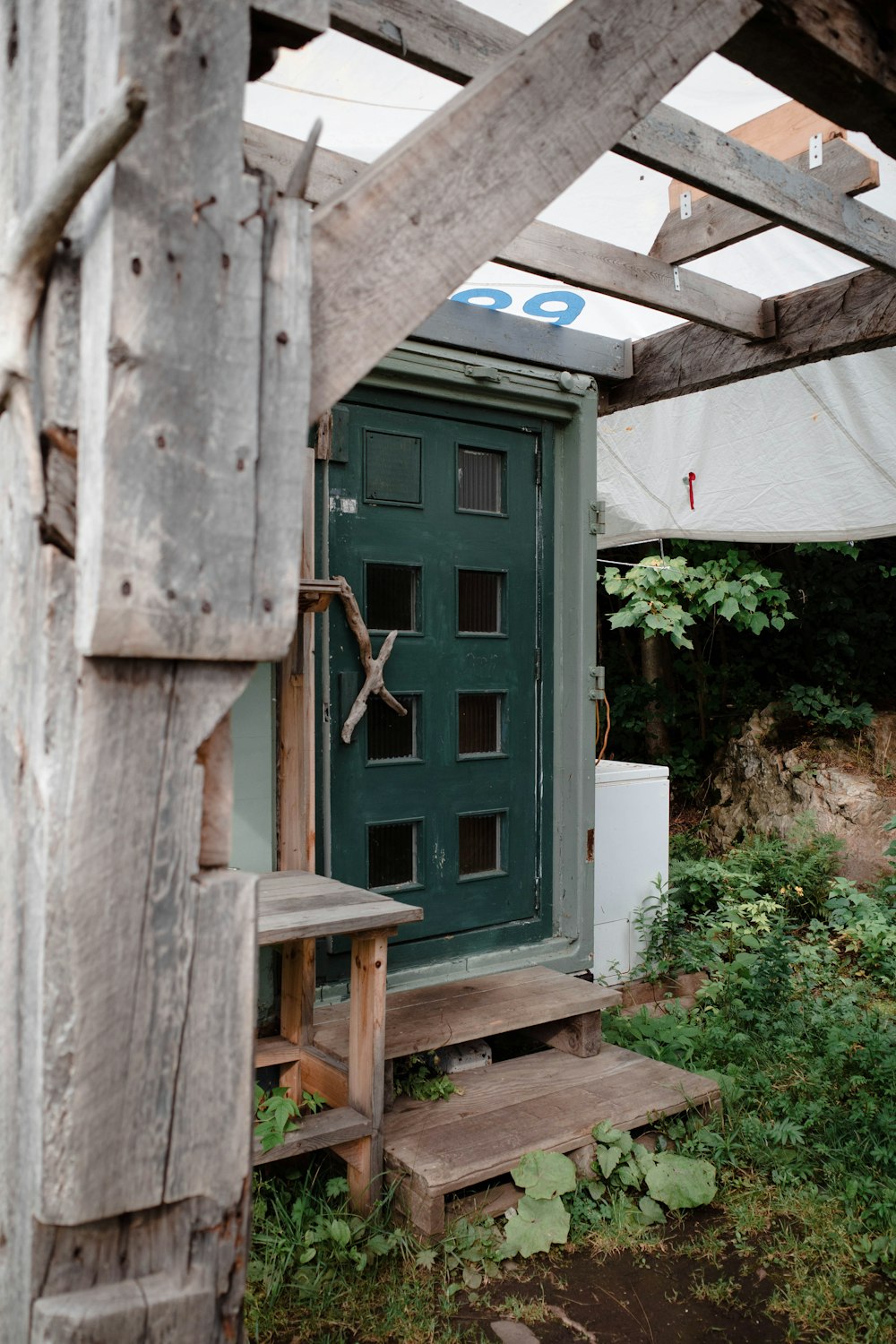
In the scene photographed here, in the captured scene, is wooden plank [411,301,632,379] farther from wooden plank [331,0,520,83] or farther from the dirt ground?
the dirt ground

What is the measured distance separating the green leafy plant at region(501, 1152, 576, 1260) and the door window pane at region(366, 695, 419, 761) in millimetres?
1606

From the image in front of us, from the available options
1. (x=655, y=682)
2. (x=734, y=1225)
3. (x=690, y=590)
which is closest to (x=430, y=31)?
(x=734, y=1225)

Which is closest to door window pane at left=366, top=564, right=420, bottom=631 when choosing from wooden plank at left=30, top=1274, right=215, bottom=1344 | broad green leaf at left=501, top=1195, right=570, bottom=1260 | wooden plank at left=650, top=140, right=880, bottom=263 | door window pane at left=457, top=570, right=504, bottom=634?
door window pane at left=457, top=570, right=504, bottom=634

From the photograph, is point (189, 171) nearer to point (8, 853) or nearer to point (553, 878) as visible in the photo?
point (8, 853)

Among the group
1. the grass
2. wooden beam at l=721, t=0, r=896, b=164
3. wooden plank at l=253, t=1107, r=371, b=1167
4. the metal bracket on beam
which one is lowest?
the grass

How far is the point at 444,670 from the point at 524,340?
1427 mm

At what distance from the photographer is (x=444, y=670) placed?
4195mm

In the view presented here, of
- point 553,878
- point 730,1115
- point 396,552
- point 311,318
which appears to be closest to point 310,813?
point 396,552

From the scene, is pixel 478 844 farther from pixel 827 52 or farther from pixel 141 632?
pixel 141 632

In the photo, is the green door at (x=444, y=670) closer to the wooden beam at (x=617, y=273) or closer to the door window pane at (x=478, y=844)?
the door window pane at (x=478, y=844)

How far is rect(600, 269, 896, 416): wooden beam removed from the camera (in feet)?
12.4

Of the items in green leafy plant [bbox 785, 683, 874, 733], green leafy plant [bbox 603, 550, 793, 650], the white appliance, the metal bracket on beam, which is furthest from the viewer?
green leafy plant [bbox 785, 683, 874, 733]

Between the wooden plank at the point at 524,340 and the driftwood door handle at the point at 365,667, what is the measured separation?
1093mm

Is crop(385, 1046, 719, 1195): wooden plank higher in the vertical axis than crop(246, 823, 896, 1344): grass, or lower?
higher
